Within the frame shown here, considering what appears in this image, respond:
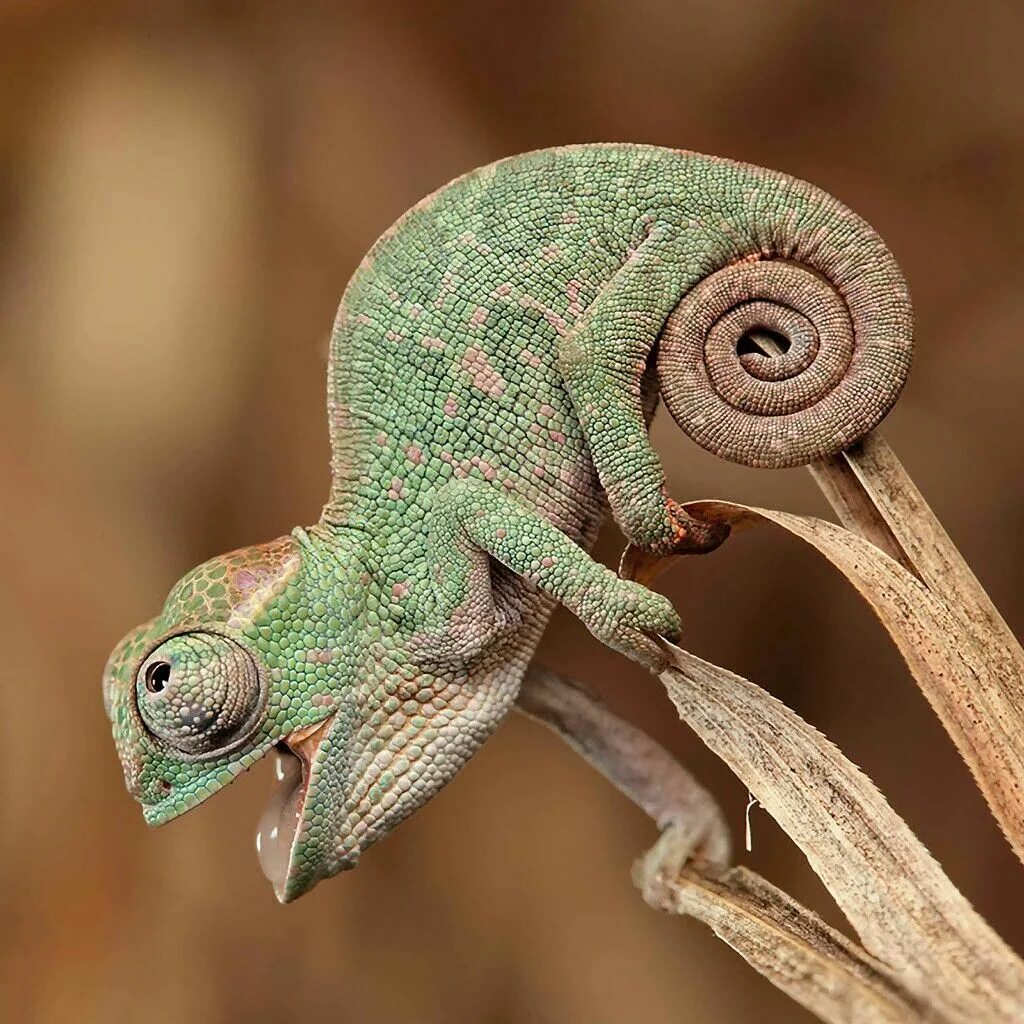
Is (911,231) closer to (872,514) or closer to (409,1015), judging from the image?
(872,514)

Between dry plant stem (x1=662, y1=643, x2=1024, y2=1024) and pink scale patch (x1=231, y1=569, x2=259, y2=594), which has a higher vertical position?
dry plant stem (x1=662, y1=643, x2=1024, y2=1024)

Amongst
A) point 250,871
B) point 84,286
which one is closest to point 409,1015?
point 250,871

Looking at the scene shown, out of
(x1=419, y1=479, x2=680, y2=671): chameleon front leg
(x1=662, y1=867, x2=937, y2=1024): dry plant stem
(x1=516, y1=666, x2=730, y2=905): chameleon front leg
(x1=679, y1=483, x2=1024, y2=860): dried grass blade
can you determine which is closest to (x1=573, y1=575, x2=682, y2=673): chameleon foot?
(x1=419, y1=479, x2=680, y2=671): chameleon front leg

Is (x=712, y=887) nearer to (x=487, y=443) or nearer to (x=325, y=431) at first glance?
(x=487, y=443)

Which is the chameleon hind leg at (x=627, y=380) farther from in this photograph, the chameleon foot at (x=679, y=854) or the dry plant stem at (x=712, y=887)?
the chameleon foot at (x=679, y=854)

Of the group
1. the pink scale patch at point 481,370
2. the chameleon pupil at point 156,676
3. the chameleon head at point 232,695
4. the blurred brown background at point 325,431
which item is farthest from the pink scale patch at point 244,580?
the blurred brown background at point 325,431

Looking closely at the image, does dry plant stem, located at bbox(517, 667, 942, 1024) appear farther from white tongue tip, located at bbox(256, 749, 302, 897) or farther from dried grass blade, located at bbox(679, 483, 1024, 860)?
white tongue tip, located at bbox(256, 749, 302, 897)
